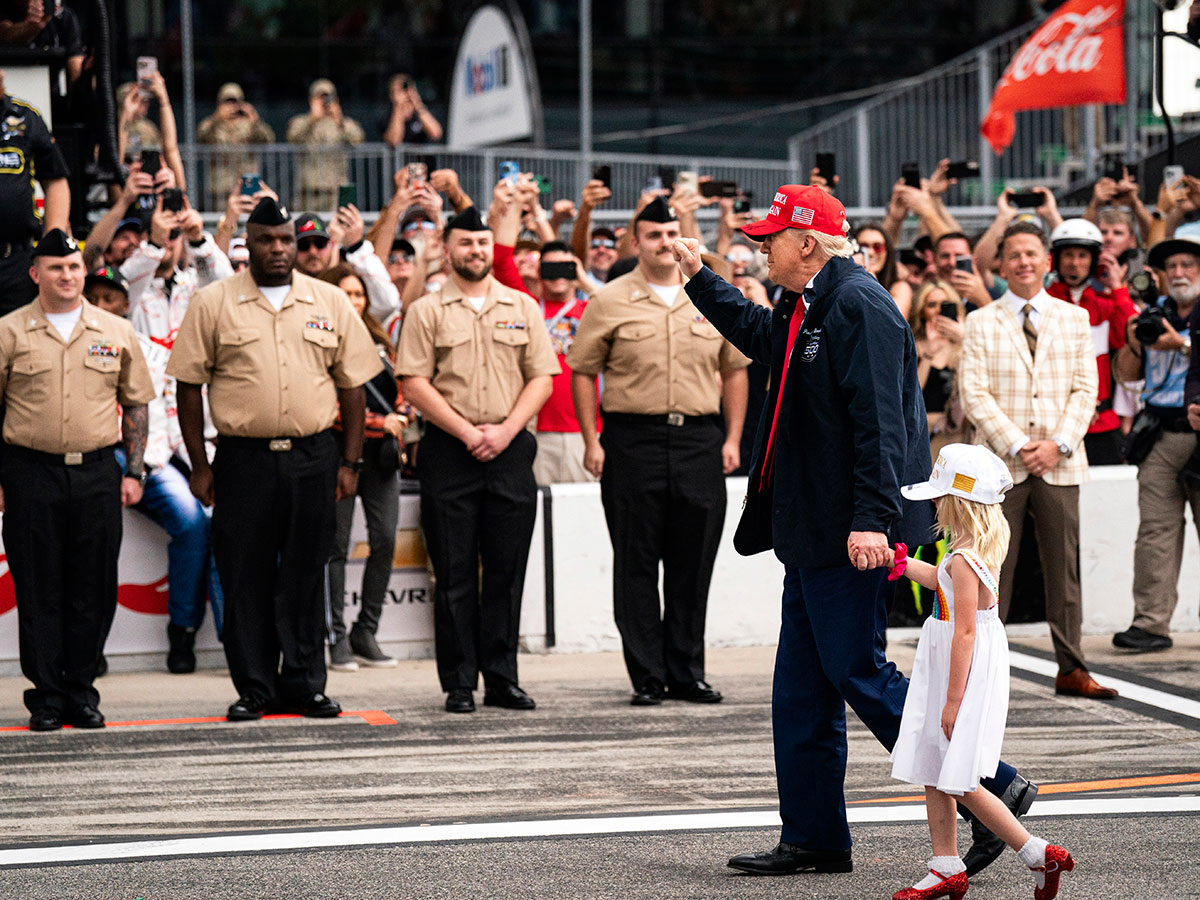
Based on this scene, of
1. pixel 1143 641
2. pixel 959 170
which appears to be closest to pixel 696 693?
pixel 1143 641

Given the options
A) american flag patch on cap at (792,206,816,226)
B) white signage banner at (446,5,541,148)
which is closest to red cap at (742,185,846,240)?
american flag patch on cap at (792,206,816,226)

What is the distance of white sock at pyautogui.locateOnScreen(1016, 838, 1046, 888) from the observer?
512 centimetres

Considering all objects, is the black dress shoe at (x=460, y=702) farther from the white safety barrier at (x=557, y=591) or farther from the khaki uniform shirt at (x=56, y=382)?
the khaki uniform shirt at (x=56, y=382)

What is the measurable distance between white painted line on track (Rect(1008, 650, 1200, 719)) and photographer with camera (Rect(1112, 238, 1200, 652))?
31.3 inches

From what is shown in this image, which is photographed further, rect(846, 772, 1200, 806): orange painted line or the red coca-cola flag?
the red coca-cola flag

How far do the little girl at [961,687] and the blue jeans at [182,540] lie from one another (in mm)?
5414

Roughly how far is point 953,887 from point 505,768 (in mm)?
2568

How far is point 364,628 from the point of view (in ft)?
33.2

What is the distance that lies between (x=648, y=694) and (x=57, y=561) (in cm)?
285

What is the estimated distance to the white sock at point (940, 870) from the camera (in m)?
5.18

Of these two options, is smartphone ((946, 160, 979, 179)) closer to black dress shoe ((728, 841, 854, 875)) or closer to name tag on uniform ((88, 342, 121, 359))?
name tag on uniform ((88, 342, 121, 359))

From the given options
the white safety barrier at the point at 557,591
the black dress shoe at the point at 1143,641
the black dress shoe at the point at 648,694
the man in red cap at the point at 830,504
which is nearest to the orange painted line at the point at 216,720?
the black dress shoe at the point at 648,694

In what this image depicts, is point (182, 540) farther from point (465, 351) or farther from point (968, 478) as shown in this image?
A: point (968, 478)

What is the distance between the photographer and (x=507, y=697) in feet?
28.5
